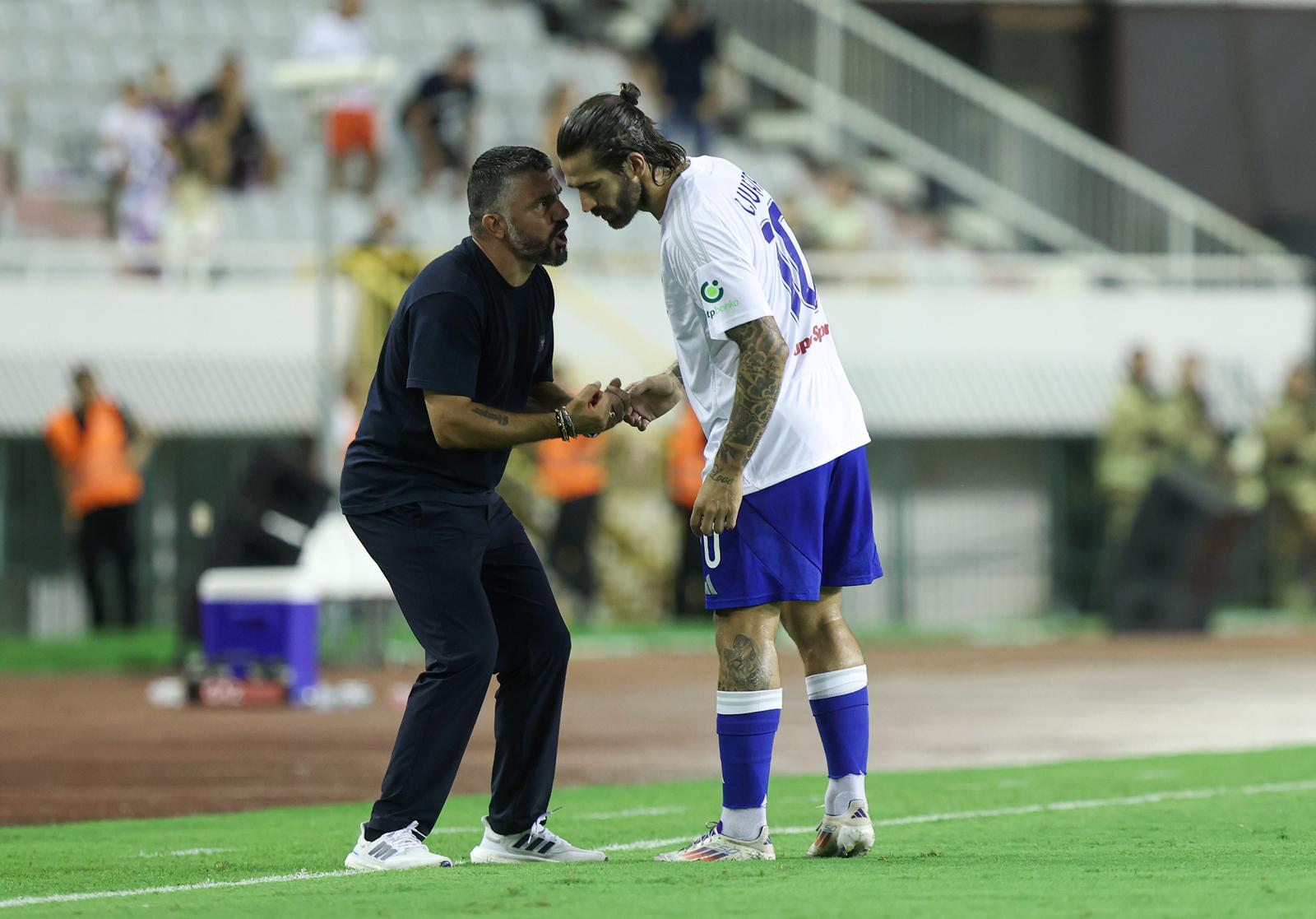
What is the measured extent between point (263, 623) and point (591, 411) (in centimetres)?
886

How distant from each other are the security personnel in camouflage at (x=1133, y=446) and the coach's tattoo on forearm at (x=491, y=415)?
57.1 feet

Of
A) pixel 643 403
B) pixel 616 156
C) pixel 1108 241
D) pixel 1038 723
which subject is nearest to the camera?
pixel 616 156

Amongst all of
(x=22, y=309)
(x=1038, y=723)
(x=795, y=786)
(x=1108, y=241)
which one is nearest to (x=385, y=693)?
(x=1038, y=723)

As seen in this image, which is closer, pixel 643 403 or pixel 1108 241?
pixel 643 403

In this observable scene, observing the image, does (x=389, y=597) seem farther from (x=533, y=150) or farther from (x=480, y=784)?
(x=533, y=150)

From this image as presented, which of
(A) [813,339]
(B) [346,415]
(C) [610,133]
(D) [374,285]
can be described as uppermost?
(D) [374,285]

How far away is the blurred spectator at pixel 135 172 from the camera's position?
2391cm

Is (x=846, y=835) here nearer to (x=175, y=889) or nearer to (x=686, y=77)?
(x=175, y=889)

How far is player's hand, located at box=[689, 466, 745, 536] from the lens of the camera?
6980 mm

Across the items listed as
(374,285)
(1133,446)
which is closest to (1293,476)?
(1133,446)

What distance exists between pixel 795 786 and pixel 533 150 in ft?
12.5

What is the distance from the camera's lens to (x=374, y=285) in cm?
2297

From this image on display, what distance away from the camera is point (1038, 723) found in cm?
1374

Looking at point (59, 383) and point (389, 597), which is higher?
point (59, 383)
